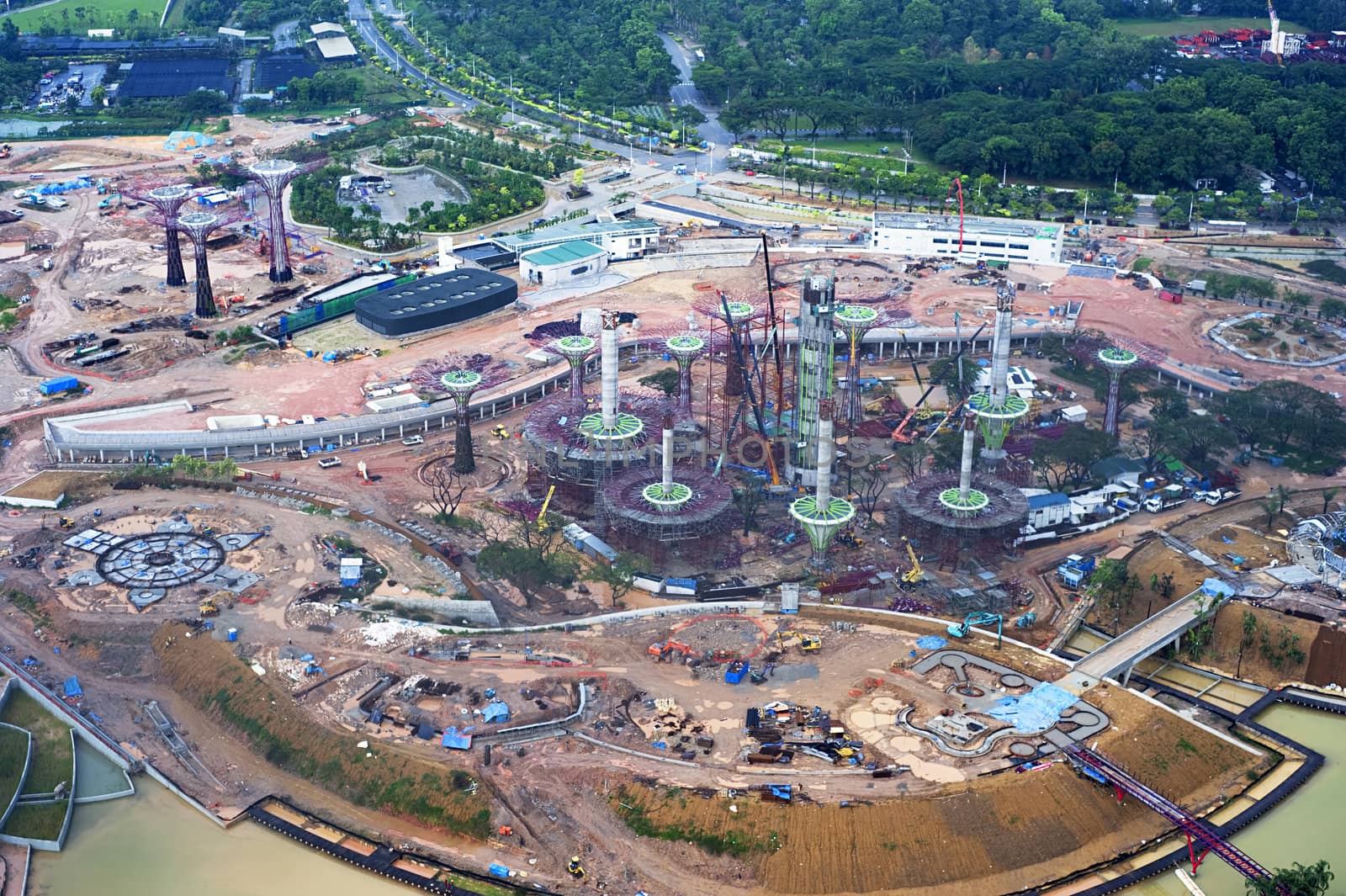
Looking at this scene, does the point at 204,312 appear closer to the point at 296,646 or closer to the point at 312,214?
the point at 312,214

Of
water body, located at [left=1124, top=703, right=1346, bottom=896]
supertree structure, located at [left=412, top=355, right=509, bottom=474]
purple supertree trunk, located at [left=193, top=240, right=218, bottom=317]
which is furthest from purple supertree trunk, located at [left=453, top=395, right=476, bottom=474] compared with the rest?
water body, located at [left=1124, top=703, right=1346, bottom=896]

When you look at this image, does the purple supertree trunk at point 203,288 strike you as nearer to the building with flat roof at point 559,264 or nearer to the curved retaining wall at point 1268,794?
the building with flat roof at point 559,264

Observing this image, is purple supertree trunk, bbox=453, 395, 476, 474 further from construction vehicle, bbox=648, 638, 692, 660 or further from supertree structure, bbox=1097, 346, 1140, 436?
supertree structure, bbox=1097, 346, 1140, 436

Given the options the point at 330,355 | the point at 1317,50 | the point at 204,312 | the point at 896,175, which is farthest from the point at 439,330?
the point at 1317,50

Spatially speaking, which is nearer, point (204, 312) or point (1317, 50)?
point (204, 312)

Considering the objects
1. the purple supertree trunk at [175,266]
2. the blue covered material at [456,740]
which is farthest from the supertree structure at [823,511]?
the purple supertree trunk at [175,266]
